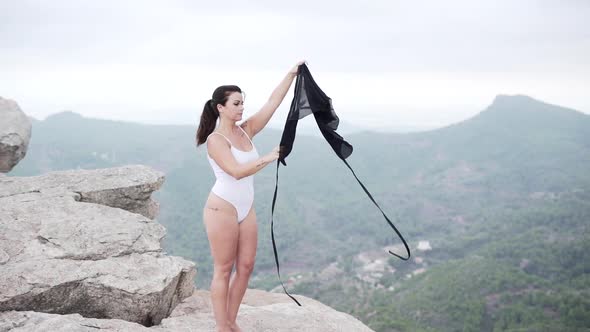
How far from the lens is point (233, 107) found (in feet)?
14.1

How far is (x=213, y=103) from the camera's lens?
14.4 ft

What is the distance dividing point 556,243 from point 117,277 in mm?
61961

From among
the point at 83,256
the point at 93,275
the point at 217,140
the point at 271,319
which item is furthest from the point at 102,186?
the point at 217,140

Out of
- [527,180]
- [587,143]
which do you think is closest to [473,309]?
[527,180]

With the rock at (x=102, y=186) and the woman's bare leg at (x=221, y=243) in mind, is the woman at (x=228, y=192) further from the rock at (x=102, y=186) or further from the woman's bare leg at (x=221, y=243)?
the rock at (x=102, y=186)

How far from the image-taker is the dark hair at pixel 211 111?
4332 millimetres

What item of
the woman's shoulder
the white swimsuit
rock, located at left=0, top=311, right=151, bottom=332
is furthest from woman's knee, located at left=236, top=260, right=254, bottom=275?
the woman's shoulder

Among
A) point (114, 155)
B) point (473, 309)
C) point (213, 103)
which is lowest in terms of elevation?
point (114, 155)

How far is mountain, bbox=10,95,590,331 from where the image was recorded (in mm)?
43469

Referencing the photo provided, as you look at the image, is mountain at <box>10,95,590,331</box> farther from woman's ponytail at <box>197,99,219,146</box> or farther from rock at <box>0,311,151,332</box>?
woman's ponytail at <box>197,99,219,146</box>

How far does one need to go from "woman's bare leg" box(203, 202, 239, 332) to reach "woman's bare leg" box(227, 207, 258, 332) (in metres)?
0.08

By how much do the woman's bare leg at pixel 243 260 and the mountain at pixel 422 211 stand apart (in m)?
5.85

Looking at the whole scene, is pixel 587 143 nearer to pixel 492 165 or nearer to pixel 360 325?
pixel 492 165

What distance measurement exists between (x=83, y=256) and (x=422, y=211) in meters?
110
